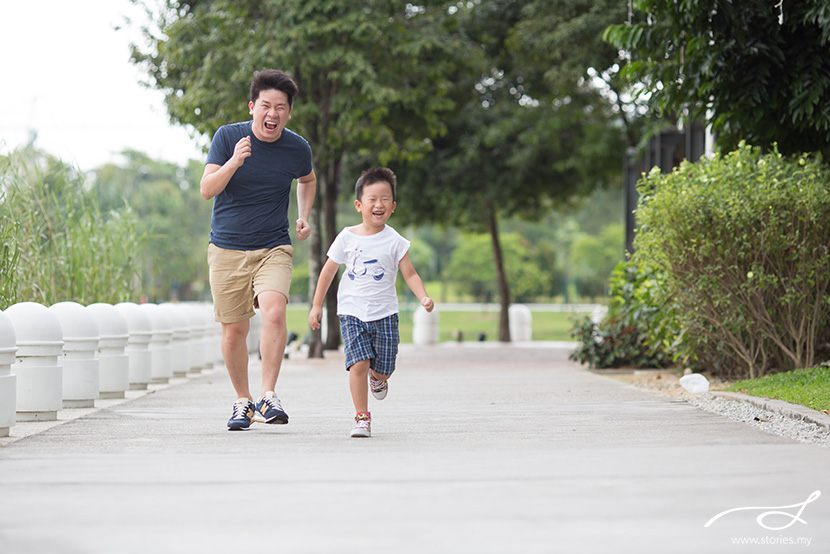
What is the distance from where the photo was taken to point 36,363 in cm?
748

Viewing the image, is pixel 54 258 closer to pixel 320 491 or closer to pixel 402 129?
pixel 320 491

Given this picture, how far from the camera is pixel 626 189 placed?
21656 mm

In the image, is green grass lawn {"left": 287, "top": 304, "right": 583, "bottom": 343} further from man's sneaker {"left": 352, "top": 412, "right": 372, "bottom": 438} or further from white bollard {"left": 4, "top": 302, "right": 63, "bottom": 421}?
man's sneaker {"left": 352, "top": 412, "right": 372, "bottom": 438}

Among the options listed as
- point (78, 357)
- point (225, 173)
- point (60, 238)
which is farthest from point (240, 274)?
point (60, 238)

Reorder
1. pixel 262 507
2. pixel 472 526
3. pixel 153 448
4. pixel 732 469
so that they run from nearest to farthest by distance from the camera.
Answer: pixel 472 526, pixel 262 507, pixel 732 469, pixel 153 448

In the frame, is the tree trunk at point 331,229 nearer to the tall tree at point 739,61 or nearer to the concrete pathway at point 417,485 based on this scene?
the tall tree at point 739,61

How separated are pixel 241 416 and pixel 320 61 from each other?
11.3 meters

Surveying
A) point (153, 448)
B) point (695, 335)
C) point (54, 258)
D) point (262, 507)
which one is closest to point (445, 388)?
point (695, 335)

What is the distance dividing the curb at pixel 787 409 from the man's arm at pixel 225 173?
12.6 feet

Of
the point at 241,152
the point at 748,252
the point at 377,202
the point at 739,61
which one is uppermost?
the point at 739,61

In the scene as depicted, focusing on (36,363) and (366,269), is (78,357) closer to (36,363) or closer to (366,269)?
(36,363)

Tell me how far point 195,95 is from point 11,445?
39.8 feet

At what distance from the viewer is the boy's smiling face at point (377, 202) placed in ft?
22.3

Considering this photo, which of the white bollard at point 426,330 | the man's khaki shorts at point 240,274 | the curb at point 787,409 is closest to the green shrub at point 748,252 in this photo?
the curb at point 787,409
